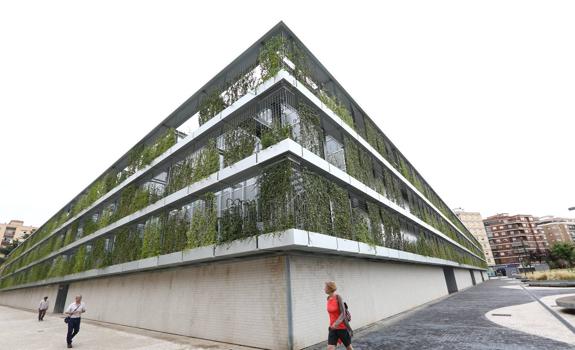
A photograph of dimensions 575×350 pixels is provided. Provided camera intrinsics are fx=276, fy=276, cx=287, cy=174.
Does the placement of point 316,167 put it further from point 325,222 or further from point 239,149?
point 239,149

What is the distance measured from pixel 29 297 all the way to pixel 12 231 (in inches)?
3086

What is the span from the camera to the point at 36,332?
44.3 ft

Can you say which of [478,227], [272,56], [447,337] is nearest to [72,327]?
[272,56]

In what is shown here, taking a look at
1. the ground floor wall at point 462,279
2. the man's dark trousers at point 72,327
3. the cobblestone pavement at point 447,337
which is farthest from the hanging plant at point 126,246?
the ground floor wall at point 462,279

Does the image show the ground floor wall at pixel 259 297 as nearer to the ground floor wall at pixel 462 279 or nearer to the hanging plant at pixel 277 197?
the hanging plant at pixel 277 197

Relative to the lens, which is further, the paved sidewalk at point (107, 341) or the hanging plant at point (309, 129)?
the hanging plant at point (309, 129)

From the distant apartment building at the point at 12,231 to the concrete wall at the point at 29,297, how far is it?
5727cm

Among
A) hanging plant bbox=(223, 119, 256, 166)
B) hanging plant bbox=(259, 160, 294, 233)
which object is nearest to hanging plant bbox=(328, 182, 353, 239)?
hanging plant bbox=(259, 160, 294, 233)

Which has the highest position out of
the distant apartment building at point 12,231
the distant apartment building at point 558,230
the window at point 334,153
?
the distant apartment building at point 12,231

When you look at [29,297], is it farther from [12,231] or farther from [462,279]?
[12,231]

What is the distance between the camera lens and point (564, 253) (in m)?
54.6

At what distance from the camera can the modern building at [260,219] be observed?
858 cm

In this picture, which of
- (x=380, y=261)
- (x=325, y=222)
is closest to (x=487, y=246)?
A: (x=380, y=261)

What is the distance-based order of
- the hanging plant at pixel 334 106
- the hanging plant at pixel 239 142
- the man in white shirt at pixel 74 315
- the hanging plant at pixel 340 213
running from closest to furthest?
1. the man in white shirt at pixel 74 315
2. the hanging plant at pixel 340 213
3. the hanging plant at pixel 239 142
4. the hanging plant at pixel 334 106
